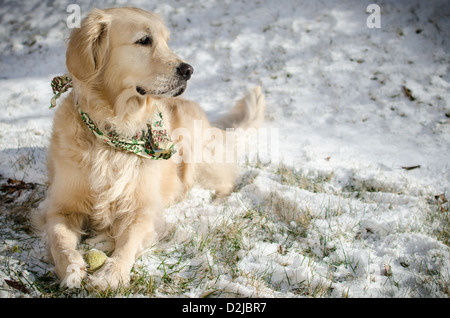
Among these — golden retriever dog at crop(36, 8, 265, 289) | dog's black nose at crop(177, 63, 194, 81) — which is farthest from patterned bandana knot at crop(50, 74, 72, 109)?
dog's black nose at crop(177, 63, 194, 81)

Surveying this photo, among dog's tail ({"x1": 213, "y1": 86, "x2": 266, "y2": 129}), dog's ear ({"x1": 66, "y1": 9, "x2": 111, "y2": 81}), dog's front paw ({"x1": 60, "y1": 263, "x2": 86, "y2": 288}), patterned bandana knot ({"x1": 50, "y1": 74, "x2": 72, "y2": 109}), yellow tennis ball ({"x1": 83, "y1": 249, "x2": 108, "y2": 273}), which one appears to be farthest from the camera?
dog's tail ({"x1": 213, "y1": 86, "x2": 266, "y2": 129})

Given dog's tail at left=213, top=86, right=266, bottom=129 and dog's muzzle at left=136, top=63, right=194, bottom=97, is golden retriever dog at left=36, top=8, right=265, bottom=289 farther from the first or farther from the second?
dog's tail at left=213, top=86, right=266, bottom=129

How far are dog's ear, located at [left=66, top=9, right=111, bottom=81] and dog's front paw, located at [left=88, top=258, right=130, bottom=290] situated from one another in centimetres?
119

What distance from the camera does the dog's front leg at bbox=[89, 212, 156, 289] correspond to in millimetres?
1824

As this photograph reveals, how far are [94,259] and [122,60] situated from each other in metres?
1.27

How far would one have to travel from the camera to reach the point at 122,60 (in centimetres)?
226

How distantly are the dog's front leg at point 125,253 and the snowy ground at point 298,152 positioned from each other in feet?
0.25

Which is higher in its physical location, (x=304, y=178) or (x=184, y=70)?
(x=184, y=70)

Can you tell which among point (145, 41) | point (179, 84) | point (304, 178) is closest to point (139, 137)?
point (179, 84)

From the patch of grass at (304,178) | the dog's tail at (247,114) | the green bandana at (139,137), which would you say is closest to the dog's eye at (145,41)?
the green bandana at (139,137)

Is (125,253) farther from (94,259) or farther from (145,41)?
(145,41)
